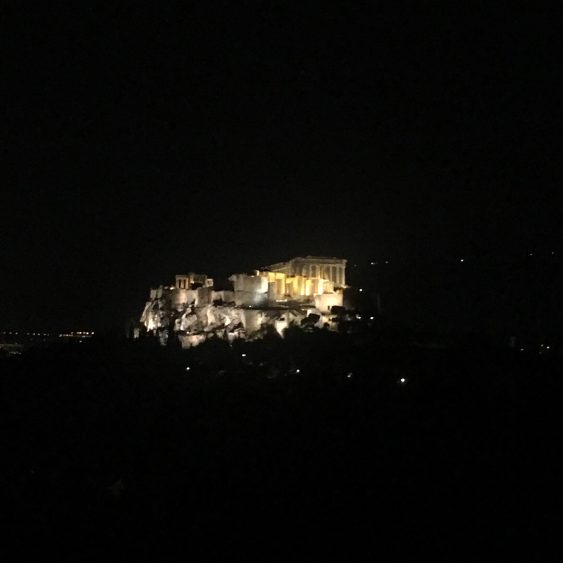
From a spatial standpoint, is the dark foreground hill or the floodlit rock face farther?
the floodlit rock face

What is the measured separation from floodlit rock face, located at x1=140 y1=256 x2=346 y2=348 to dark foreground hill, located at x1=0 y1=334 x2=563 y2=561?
6290 millimetres

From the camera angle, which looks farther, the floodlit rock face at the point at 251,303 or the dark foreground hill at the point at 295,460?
the floodlit rock face at the point at 251,303

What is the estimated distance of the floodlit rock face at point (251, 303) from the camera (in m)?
47.8

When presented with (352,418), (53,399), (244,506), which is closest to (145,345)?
(53,399)

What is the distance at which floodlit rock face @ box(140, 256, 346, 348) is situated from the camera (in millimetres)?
47750

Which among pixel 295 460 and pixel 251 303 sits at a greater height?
pixel 251 303

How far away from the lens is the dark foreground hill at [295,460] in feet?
77.9

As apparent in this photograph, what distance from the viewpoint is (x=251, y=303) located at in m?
50.4

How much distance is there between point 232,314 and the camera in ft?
161

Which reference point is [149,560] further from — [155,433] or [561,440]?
[561,440]

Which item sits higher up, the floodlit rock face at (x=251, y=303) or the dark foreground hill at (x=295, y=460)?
the floodlit rock face at (x=251, y=303)

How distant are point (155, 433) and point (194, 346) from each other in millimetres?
15122

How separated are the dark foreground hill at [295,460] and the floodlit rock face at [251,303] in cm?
629

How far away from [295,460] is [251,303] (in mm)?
23757
